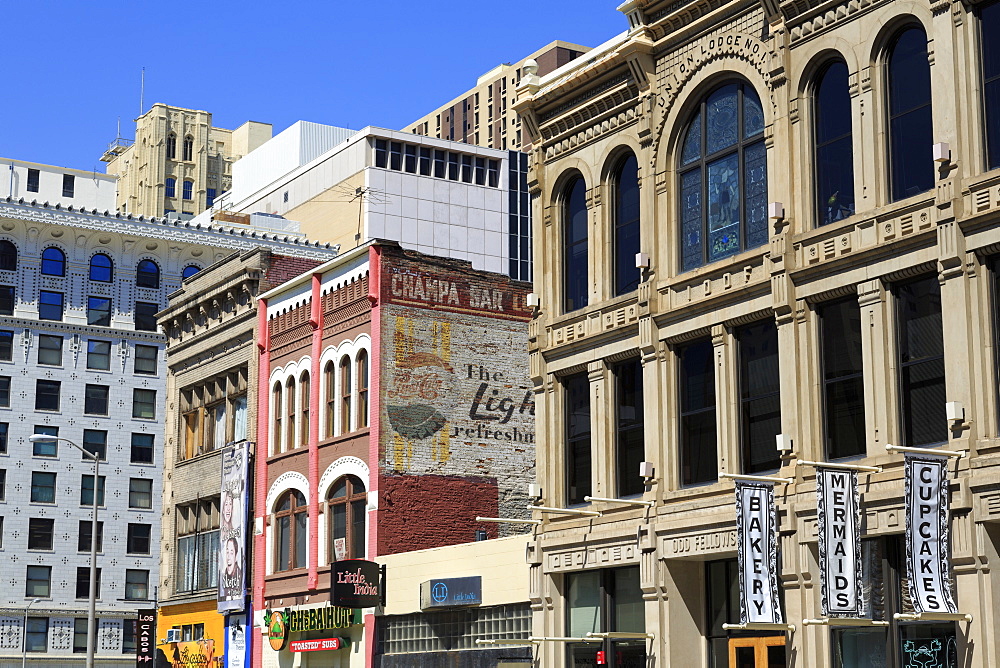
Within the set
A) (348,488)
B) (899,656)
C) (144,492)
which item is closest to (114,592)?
(144,492)

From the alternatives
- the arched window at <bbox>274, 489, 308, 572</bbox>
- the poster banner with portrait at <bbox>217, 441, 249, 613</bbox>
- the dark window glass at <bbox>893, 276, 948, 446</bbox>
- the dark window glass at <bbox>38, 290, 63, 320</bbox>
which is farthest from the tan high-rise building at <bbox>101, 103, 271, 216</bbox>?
the dark window glass at <bbox>893, 276, 948, 446</bbox>

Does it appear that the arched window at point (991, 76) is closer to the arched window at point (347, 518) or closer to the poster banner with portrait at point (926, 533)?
the poster banner with portrait at point (926, 533)

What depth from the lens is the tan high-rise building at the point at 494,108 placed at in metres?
169

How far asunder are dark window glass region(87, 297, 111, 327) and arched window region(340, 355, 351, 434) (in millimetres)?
45161

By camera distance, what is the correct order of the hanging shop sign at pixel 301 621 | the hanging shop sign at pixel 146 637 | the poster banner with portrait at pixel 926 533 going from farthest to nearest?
the hanging shop sign at pixel 146 637, the hanging shop sign at pixel 301 621, the poster banner with portrait at pixel 926 533

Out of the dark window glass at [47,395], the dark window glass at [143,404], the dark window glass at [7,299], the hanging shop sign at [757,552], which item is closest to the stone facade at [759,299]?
the hanging shop sign at [757,552]

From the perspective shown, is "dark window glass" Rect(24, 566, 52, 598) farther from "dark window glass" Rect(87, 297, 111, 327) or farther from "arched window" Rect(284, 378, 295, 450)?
"arched window" Rect(284, 378, 295, 450)

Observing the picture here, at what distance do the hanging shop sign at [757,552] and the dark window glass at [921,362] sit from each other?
2800 millimetres

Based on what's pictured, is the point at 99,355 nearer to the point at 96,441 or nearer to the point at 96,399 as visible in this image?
the point at 96,399

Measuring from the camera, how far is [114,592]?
8200cm

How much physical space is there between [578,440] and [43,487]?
57.4 m

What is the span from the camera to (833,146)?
24.7m

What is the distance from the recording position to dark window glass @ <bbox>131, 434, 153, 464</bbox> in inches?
3297

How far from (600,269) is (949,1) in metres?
9.77
